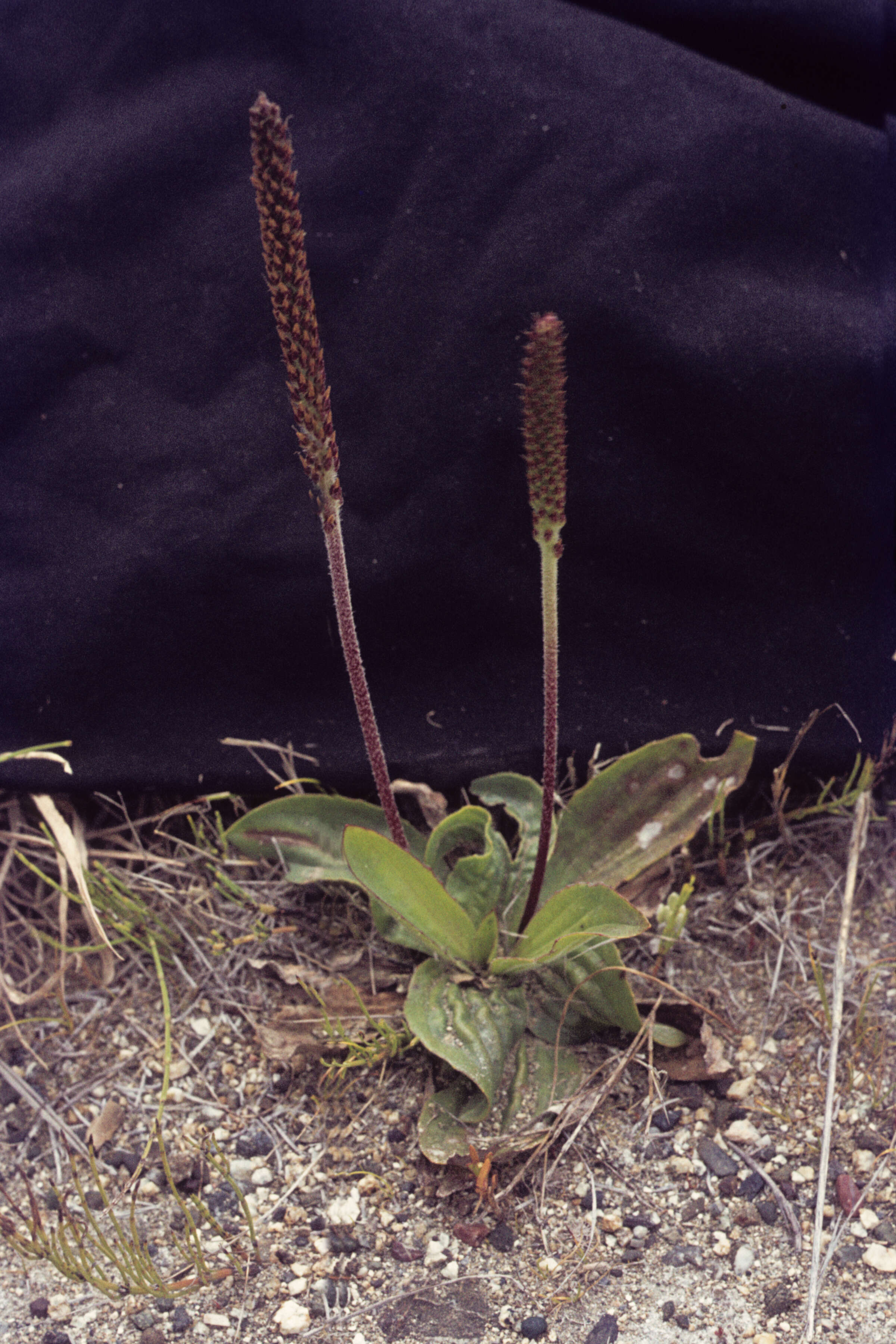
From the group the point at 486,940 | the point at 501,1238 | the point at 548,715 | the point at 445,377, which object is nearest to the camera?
the point at 501,1238

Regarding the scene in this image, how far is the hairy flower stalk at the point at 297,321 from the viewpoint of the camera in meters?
1.20

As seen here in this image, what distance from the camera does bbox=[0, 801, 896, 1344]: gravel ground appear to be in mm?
1429

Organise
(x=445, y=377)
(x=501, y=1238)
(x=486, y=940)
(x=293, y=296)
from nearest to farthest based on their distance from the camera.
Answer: (x=293, y=296) < (x=501, y=1238) < (x=486, y=940) < (x=445, y=377)

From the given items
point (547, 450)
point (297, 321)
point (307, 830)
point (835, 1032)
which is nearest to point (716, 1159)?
point (835, 1032)

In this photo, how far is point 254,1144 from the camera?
5.49 ft

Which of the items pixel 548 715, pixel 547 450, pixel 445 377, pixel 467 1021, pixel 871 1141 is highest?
pixel 547 450

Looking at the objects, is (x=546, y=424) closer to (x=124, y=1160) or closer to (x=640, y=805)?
(x=640, y=805)

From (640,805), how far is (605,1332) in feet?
2.81

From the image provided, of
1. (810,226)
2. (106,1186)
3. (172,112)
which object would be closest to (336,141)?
(172,112)

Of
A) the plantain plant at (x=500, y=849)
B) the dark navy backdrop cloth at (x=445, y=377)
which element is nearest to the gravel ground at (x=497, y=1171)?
the plantain plant at (x=500, y=849)

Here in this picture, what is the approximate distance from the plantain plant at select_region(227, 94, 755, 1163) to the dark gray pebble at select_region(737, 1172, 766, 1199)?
9.9 inches

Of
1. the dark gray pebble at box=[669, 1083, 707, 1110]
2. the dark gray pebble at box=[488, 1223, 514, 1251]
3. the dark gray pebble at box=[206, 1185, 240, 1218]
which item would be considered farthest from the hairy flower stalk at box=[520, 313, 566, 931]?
the dark gray pebble at box=[206, 1185, 240, 1218]

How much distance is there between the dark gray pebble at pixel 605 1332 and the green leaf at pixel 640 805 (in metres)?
0.70

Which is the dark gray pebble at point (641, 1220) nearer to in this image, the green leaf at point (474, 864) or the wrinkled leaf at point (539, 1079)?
the wrinkled leaf at point (539, 1079)
